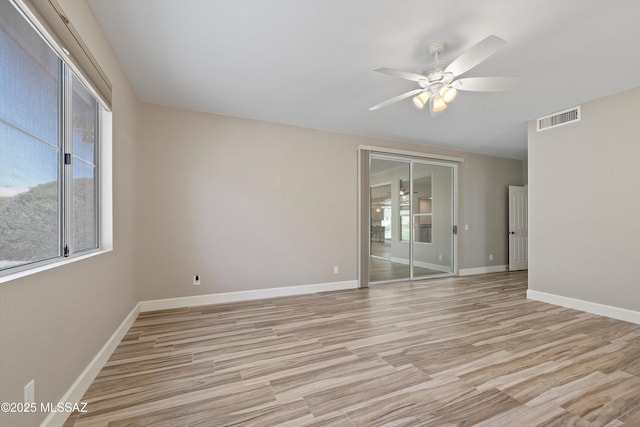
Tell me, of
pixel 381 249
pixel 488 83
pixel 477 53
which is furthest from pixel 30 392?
pixel 381 249

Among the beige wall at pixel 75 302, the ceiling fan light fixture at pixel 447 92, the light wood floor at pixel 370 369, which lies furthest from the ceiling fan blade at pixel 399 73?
the light wood floor at pixel 370 369

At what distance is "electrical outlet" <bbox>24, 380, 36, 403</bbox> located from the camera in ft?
4.04

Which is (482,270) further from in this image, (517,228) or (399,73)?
(399,73)

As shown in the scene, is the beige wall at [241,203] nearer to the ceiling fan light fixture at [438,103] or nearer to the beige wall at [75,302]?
the beige wall at [75,302]

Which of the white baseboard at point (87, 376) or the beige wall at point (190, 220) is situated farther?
the beige wall at point (190, 220)

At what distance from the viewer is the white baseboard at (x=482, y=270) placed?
234 inches

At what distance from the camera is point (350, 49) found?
2412 millimetres

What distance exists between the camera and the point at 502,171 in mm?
6508

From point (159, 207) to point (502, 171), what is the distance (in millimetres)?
7184

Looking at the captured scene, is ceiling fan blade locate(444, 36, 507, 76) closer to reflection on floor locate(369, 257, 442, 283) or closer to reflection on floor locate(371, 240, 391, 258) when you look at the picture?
reflection on floor locate(371, 240, 391, 258)

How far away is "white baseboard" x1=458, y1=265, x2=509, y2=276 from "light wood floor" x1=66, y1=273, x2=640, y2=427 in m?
2.37

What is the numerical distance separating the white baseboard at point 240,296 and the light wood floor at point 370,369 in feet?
0.54

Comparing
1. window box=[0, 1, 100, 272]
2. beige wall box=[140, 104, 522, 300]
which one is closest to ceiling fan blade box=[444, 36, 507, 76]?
window box=[0, 1, 100, 272]

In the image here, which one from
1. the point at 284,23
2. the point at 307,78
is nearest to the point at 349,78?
the point at 307,78
